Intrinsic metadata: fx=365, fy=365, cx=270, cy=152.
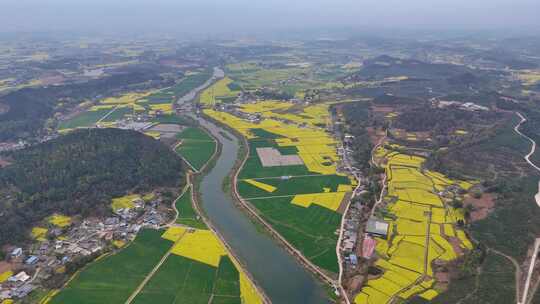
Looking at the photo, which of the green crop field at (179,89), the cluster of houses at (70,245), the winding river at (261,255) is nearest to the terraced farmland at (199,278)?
the winding river at (261,255)

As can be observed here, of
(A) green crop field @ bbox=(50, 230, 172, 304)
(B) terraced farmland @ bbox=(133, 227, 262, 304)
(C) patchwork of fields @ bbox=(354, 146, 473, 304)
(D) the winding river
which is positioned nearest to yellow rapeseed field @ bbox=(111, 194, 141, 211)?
(A) green crop field @ bbox=(50, 230, 172, 304)

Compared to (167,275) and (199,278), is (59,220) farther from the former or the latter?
(199,278)

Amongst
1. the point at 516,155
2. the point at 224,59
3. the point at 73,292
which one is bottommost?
the point at 73,292

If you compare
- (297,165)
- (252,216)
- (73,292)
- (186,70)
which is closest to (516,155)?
(297,165)

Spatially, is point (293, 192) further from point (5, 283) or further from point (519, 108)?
point (519, 108)

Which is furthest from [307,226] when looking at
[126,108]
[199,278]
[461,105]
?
[126,108]

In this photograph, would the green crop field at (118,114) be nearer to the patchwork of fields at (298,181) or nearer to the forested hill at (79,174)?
the patchwork of fields at (298,181)
